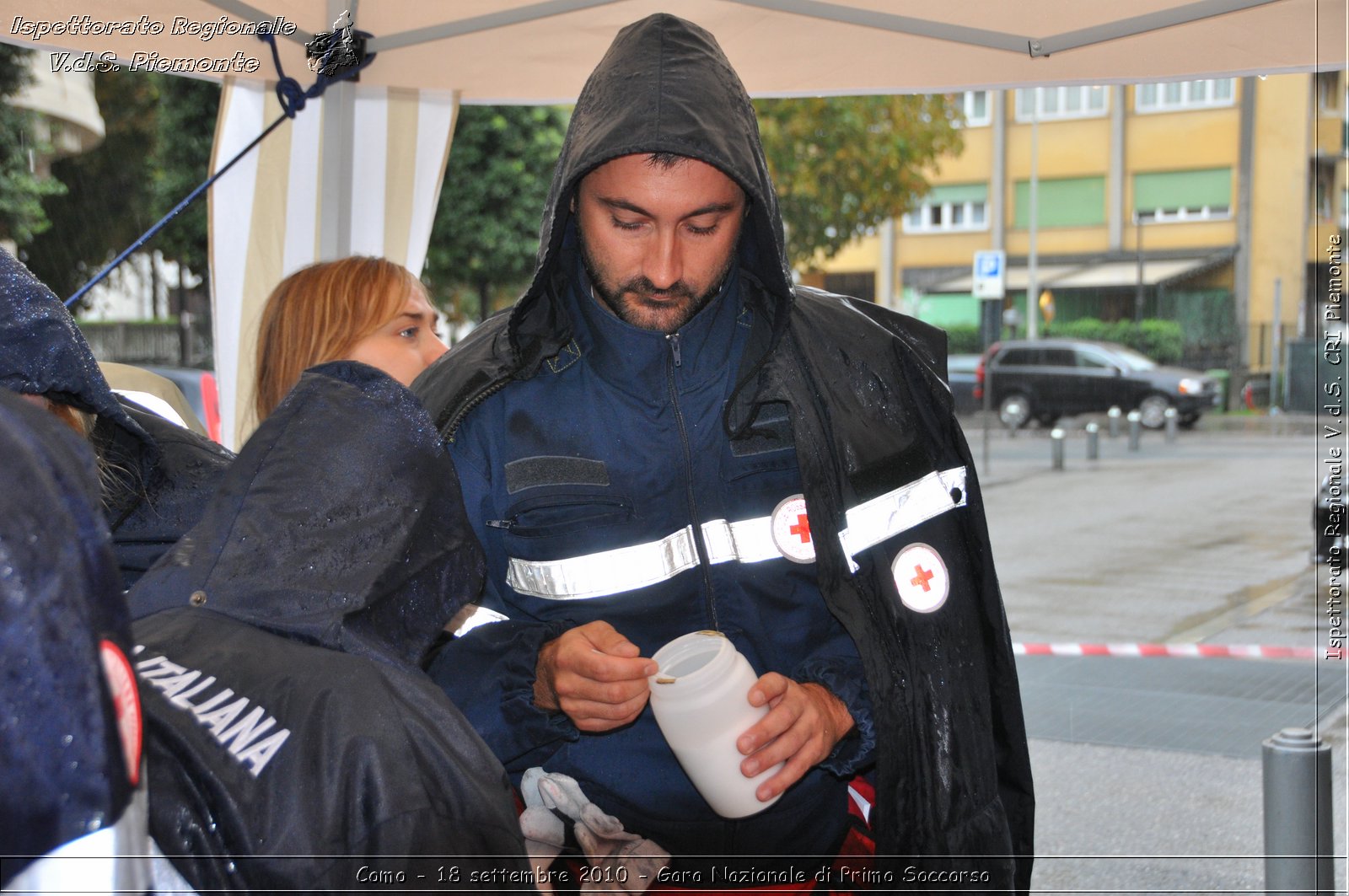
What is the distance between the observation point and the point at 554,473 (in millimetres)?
2086

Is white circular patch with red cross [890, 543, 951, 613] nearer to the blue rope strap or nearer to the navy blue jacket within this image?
the navy blue jacket

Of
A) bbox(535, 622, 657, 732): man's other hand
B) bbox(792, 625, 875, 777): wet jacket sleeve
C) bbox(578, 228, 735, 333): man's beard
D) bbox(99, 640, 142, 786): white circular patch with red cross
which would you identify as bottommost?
bbox(792, 625, 875, 777): wet jacket sleeve

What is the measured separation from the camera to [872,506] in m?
2.03

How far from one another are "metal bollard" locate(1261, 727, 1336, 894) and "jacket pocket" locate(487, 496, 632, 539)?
1886mm

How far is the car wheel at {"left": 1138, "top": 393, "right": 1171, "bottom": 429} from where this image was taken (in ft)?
79.5

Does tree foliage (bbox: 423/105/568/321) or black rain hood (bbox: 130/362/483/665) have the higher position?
tree foliage (bbox: 423/105/568/321)

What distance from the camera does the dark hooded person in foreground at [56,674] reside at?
0.70m

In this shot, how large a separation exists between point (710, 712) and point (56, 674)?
1.08 meters

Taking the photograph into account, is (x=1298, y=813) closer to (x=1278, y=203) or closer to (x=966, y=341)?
(x=966, y=341)

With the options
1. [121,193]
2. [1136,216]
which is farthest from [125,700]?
[1136,216]

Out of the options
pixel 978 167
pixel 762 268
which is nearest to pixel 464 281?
pixel 762 268

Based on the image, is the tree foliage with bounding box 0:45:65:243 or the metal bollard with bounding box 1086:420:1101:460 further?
the metal bollard with bounding box 1086:420:1101:460

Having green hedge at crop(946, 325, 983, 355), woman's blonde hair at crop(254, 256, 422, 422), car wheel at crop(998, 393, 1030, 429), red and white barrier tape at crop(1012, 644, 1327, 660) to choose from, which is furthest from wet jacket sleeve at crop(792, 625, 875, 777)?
green hedge at crop(946, 325, 983, 355)

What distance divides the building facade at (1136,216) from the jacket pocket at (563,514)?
32.1 metres
